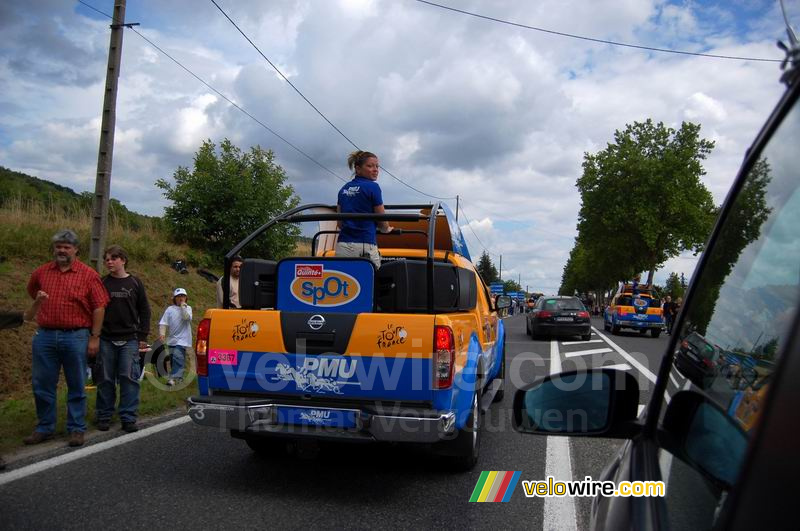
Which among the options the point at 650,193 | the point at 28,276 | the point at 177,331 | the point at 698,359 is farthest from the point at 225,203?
the point at 650,193

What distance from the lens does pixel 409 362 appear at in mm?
3922

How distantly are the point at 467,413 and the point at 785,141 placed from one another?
11.1 feet

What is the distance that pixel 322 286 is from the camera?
434 cm

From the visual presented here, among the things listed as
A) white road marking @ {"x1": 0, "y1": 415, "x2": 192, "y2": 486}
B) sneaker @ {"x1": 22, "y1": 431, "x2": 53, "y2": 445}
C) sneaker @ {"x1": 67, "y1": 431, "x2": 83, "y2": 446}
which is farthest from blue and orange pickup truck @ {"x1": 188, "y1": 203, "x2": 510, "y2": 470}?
sneaker @ {"x1": 22, "y1": 431, "x2": 53, "y2": 445}

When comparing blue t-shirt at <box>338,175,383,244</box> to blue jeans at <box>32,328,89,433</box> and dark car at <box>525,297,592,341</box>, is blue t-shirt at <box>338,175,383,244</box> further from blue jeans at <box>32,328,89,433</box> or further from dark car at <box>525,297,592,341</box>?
dark car at <box>525,297,592,341</box>

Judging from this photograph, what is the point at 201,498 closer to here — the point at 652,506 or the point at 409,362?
the point at 409,362

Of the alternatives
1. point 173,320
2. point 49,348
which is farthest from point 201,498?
point 173,320

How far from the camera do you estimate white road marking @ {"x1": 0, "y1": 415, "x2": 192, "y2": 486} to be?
4.33 m

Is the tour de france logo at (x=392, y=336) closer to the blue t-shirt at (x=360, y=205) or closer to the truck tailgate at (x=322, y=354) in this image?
the truck tailgate at (x=322, y=354)

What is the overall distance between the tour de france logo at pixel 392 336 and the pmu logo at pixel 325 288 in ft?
1.41

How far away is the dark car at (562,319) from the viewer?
60.5 feet

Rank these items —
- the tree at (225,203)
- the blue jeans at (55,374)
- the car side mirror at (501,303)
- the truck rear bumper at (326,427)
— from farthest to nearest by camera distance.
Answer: the tree at (225,203) < the car side mirror at (501,303) < the blue jeans at (55,374) < the truck rear bumper at (326,427)

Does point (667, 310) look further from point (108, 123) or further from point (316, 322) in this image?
point (316, 322)

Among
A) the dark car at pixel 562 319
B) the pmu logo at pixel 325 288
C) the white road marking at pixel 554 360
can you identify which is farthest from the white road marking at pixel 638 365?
the pmu logo at pixel 325 288
